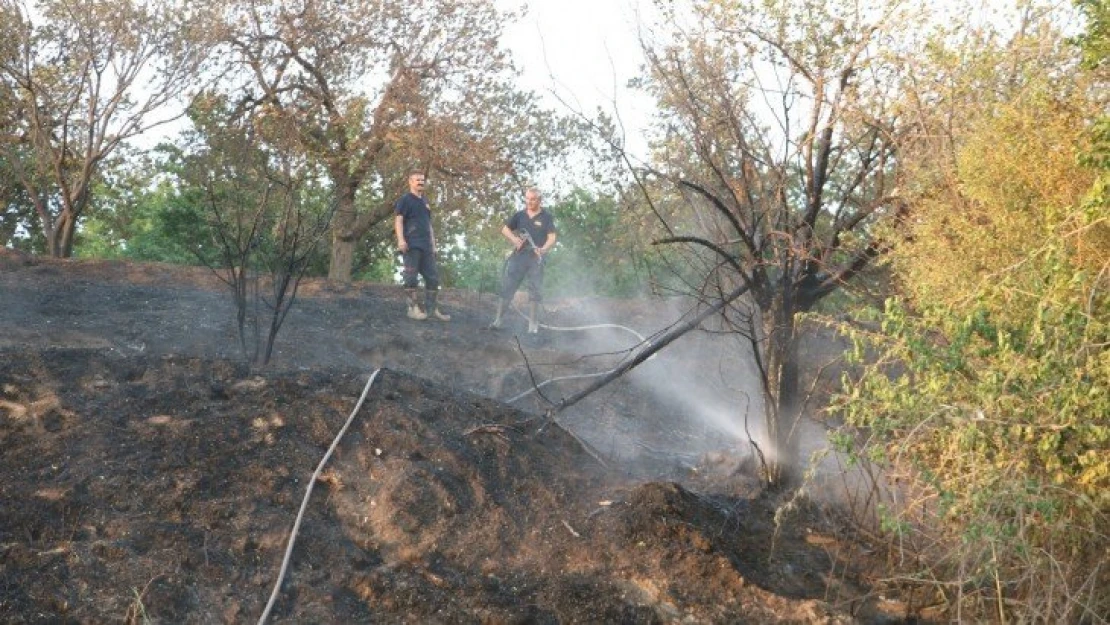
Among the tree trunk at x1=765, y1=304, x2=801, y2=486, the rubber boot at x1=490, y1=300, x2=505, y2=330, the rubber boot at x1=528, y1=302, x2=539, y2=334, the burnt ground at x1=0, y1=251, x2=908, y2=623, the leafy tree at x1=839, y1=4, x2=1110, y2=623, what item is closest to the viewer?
the leafy tree at x1=839, y1=4, x2=1110, y2=623

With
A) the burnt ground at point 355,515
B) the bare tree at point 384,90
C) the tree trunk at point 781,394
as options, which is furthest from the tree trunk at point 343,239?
the tree trunk at point 781,394

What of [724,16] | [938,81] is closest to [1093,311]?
[938,81]

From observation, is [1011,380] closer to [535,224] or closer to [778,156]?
[778,156]

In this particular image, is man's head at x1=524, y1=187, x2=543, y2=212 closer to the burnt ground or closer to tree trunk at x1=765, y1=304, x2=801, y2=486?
the burnt ground

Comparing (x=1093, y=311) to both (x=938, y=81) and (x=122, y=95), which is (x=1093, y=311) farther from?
(x=122, y=95)

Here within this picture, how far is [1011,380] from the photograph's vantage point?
633 centimetres

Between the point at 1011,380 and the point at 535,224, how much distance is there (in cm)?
730

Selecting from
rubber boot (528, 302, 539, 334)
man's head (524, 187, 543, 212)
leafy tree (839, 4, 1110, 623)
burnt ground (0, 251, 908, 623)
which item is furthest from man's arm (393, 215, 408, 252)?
leafy tree (839, 4, 1110, 623)

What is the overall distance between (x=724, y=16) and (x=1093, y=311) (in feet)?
10.8

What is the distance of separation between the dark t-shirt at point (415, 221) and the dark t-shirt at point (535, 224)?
2.89 ft

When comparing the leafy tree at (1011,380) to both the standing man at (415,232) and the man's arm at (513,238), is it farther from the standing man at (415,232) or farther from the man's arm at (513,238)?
the standing man at (415,232)

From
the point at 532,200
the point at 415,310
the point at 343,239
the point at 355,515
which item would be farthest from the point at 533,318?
the point at 355,515

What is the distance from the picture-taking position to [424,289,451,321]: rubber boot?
46.1 ft

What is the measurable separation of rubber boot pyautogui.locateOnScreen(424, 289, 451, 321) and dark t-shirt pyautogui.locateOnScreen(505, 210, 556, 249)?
4.72ft
